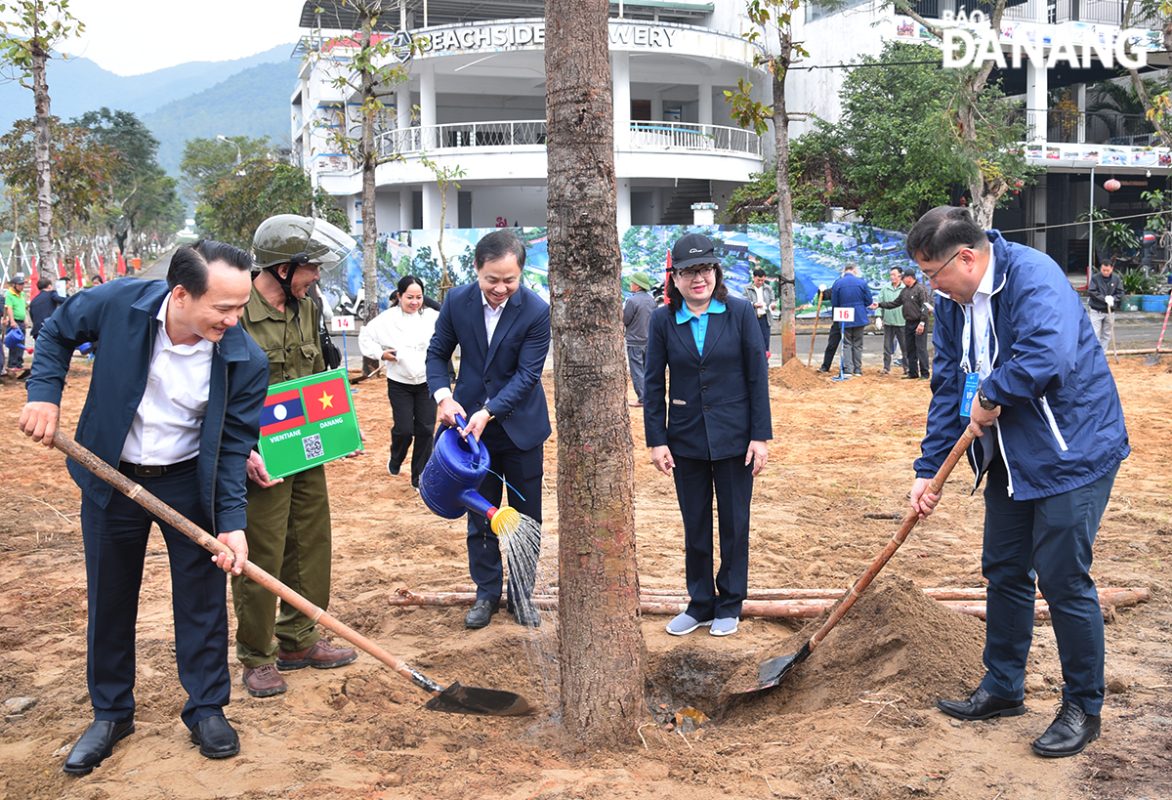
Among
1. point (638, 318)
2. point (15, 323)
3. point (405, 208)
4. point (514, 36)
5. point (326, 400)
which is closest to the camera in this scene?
point (326, 400)

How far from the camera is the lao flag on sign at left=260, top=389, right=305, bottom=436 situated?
433 centimetres

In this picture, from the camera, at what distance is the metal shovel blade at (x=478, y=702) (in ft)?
13.0

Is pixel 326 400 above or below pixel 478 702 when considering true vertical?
above

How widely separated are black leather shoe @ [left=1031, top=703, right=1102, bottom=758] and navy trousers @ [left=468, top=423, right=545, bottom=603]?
252cm

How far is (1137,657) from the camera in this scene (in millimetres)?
4398

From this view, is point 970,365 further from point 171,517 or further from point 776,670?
point 171,517

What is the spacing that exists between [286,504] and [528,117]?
35321 mm

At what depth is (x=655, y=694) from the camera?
470 cm

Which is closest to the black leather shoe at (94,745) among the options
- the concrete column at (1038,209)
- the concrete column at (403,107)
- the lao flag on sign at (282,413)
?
the lao flag on sign at (282,413)

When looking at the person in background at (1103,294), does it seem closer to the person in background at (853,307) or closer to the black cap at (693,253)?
the person in background at (853,307)

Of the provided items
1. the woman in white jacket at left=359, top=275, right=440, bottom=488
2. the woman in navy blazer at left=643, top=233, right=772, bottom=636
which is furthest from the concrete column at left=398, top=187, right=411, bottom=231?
the woman in navy blazer at left=643, top=233, right=772, bottom=636

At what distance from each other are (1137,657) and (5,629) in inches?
206

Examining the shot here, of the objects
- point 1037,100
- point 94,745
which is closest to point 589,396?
point 94,745

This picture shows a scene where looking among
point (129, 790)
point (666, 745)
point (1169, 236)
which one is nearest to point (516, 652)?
point (666, 745)
